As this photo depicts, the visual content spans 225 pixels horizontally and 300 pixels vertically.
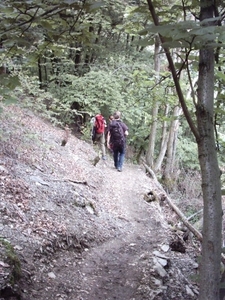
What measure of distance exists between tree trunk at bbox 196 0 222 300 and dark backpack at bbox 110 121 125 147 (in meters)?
8.96

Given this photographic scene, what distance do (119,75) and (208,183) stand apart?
40.1ft

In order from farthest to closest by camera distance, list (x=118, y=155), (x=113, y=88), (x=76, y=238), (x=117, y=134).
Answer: (x=113, y=88) < (x=118, y=155) < (x=117, y=134) < (x=76, y=238)

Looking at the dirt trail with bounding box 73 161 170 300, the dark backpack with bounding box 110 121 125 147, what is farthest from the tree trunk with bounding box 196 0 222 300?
the dark backpack with bounding box 110 121 125 147

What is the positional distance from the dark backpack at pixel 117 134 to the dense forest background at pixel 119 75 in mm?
963

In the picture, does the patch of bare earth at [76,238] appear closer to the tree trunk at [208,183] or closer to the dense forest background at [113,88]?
the tree trunk at [208,183]

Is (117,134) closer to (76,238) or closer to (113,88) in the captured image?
(113,88)

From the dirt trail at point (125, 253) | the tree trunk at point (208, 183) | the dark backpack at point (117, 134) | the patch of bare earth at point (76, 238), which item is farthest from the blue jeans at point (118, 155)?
the tree trunk at point (208, 183)

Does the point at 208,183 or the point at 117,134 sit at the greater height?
the point at 208,183

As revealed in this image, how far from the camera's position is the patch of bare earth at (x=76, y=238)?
4.10 metres

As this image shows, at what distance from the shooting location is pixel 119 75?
14.1 m

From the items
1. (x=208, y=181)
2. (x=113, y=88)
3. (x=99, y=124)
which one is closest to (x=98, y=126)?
(x=99, y=124)

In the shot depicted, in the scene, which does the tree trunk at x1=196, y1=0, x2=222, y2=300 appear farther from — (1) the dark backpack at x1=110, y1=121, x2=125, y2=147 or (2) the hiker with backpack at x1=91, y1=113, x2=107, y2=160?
(2) the hiker with backpack at x1=91, y1=113, x2=107, y2=160

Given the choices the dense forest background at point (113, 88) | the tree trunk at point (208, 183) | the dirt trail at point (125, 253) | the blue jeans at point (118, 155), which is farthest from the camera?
the blue jeans at point (118, 155)

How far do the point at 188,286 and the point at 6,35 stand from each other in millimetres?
3903
